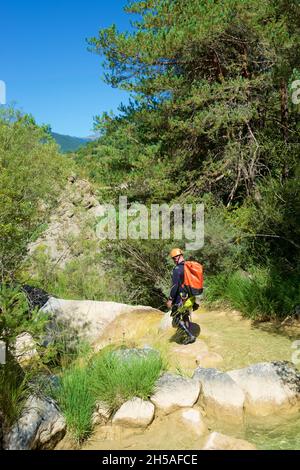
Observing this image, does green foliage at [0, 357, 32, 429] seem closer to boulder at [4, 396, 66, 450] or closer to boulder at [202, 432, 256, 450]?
boulder at [4, 396, 66, 450]

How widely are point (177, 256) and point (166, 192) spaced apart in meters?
4.13

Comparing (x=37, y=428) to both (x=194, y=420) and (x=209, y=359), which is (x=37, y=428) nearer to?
(x=194, y=420)

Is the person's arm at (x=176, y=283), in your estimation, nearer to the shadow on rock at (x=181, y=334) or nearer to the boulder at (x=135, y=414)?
the shadow on rock at (x=181, y=334)

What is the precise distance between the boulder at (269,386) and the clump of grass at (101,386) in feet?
4.14

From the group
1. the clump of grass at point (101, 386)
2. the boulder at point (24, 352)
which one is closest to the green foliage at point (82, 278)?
the boulder at point (24, 352)

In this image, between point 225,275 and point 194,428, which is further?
point 225,275

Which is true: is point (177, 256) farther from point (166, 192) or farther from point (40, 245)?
point (40, 245)

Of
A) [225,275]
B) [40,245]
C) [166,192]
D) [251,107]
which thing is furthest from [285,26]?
[40,245]

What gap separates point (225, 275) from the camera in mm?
9719

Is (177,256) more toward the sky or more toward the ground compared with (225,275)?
more toward the sky

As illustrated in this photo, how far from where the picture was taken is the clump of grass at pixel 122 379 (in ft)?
17.9

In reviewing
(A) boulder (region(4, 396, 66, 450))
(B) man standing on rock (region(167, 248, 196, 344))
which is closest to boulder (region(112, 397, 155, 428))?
(A) boulder (region(4, 396, 66, 450))

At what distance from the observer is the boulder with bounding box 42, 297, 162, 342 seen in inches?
355

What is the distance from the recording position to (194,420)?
5137 millimetres
